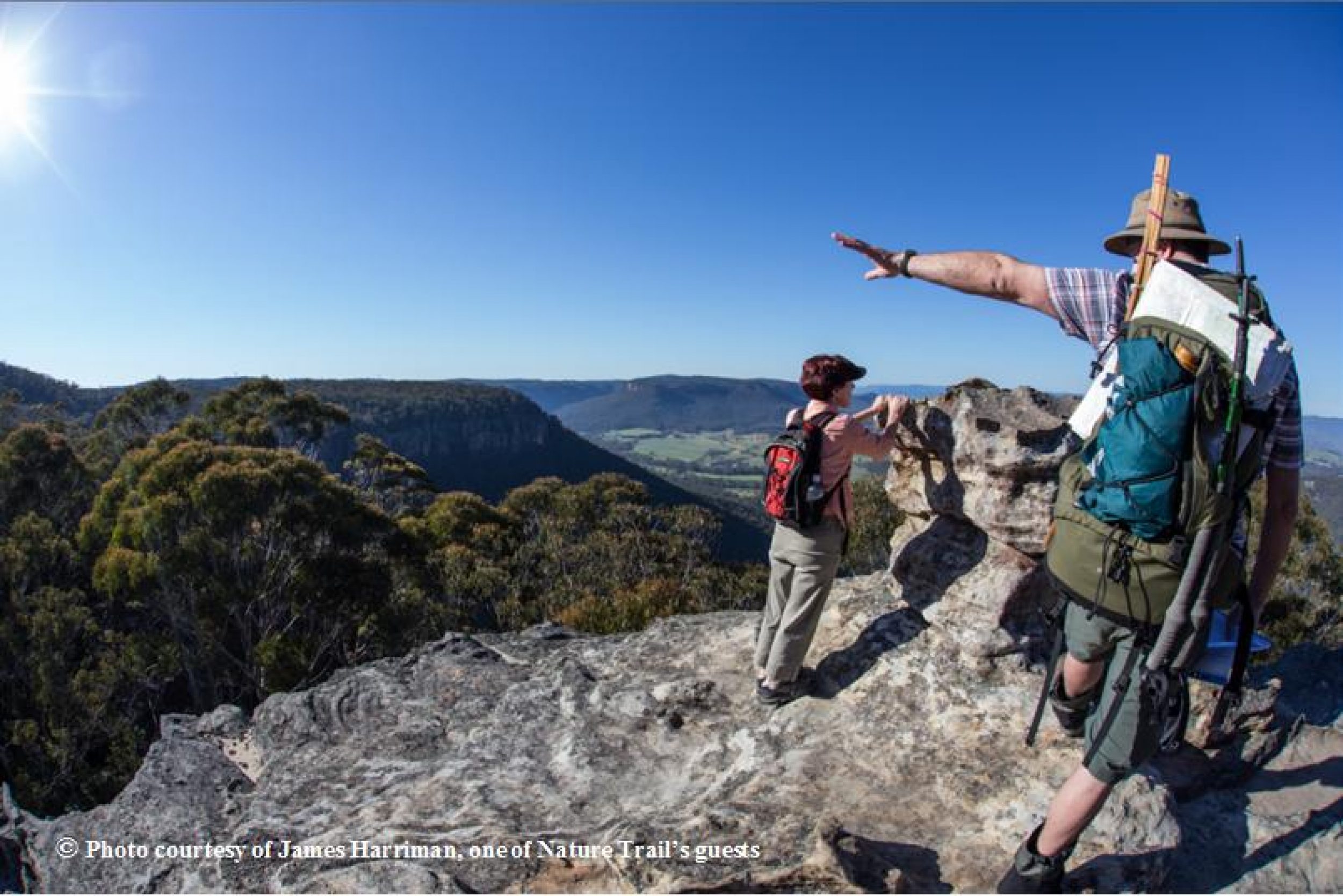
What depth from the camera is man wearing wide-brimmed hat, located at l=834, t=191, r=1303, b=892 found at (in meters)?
2.52

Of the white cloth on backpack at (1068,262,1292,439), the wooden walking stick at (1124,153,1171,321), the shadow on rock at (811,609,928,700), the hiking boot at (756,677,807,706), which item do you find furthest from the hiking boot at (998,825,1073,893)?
the wooden walking stick at (1124,153,1171,321)

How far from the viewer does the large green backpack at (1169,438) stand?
228 centimetres

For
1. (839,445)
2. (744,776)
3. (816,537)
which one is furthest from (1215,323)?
(744,776)

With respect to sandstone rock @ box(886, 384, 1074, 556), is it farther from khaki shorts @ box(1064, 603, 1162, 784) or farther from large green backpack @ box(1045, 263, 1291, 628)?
large green backpack @ box(1045, 263, 1291, 628)

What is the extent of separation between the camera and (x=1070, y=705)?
319 cm

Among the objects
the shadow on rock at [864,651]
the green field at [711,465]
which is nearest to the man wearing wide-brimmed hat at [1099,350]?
the shadow on rock at [864,651]

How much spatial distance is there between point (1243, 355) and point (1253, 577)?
3.26 feet

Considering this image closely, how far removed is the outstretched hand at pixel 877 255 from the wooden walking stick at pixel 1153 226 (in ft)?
2.88

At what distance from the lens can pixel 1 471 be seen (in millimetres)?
20156

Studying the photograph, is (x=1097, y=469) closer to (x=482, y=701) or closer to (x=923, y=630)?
(x=923, y=630)

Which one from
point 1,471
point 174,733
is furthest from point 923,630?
point 1,471

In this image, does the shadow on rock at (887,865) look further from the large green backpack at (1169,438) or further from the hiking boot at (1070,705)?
the large green backpack at (1169,438)

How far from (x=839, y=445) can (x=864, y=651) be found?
1.46 metres

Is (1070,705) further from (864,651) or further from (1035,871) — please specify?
(864,651)
